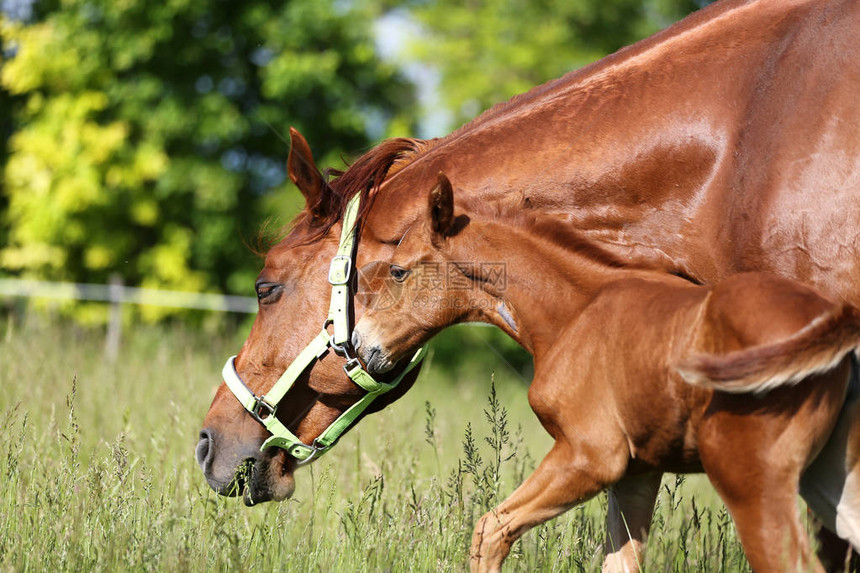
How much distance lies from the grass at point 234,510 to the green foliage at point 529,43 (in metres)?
8.24

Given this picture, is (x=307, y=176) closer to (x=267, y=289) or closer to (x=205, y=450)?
(x=267, y=289)

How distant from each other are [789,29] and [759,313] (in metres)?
1.36

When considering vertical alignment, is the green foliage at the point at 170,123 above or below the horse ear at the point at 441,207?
below

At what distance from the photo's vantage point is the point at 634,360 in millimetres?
2582

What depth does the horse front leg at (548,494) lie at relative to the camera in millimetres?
2643

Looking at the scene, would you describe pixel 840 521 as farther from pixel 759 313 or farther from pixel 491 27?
pixel 491 27

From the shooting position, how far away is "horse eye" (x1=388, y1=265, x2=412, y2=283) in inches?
128

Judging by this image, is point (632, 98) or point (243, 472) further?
point (243, 472)

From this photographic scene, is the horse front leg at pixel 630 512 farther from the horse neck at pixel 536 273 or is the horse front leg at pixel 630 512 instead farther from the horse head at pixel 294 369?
the horse head at pixel 294 369

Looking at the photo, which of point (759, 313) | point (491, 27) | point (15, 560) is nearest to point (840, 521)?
point (759, 313)

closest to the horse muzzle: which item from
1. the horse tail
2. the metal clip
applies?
the metal clip

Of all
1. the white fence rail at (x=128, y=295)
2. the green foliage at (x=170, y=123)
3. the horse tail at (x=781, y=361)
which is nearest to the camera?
the horse tail at (x=781, y=361)

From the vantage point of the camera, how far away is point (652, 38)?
3451 mm

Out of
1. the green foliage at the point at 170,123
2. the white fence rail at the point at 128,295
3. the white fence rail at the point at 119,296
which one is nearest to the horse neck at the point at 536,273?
the white fence rail at the point at 119,296
